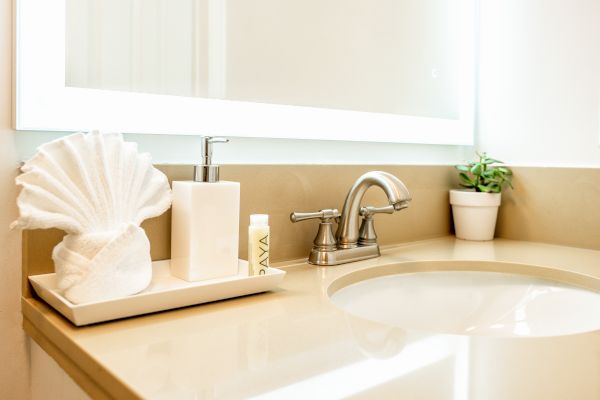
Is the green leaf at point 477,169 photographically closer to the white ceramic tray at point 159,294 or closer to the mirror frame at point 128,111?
the mirror frame at point 128,111

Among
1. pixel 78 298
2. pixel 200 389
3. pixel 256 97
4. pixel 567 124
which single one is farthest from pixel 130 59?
pixel 567 124

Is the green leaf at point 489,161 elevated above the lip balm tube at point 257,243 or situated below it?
above

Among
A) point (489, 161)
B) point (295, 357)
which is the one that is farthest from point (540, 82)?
point (295, 357)

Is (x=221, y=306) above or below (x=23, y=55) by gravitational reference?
below

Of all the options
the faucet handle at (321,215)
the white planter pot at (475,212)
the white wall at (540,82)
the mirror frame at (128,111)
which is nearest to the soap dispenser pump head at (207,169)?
the mirror frame at (128,111)

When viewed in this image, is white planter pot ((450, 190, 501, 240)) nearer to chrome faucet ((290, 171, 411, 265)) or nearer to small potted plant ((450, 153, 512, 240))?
small potted plant ((450, 153, 512, 240))

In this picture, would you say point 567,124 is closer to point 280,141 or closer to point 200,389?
point 280,141

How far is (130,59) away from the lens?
835mm

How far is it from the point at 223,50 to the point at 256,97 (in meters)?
0.11

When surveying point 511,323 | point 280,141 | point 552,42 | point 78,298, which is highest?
point 552,42

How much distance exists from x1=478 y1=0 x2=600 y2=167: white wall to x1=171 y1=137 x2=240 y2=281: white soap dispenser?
90 cm

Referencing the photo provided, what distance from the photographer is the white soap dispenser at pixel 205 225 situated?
0.75 m

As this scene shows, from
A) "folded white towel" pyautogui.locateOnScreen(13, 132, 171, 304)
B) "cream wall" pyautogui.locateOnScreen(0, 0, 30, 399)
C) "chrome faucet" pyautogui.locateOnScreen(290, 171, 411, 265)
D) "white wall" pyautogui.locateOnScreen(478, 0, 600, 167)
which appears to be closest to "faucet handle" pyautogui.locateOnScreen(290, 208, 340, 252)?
"chrome faucet" pyautogui.locateOnScreen(290, 171, 411, 265)

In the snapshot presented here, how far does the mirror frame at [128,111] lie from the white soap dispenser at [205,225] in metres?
0.13
